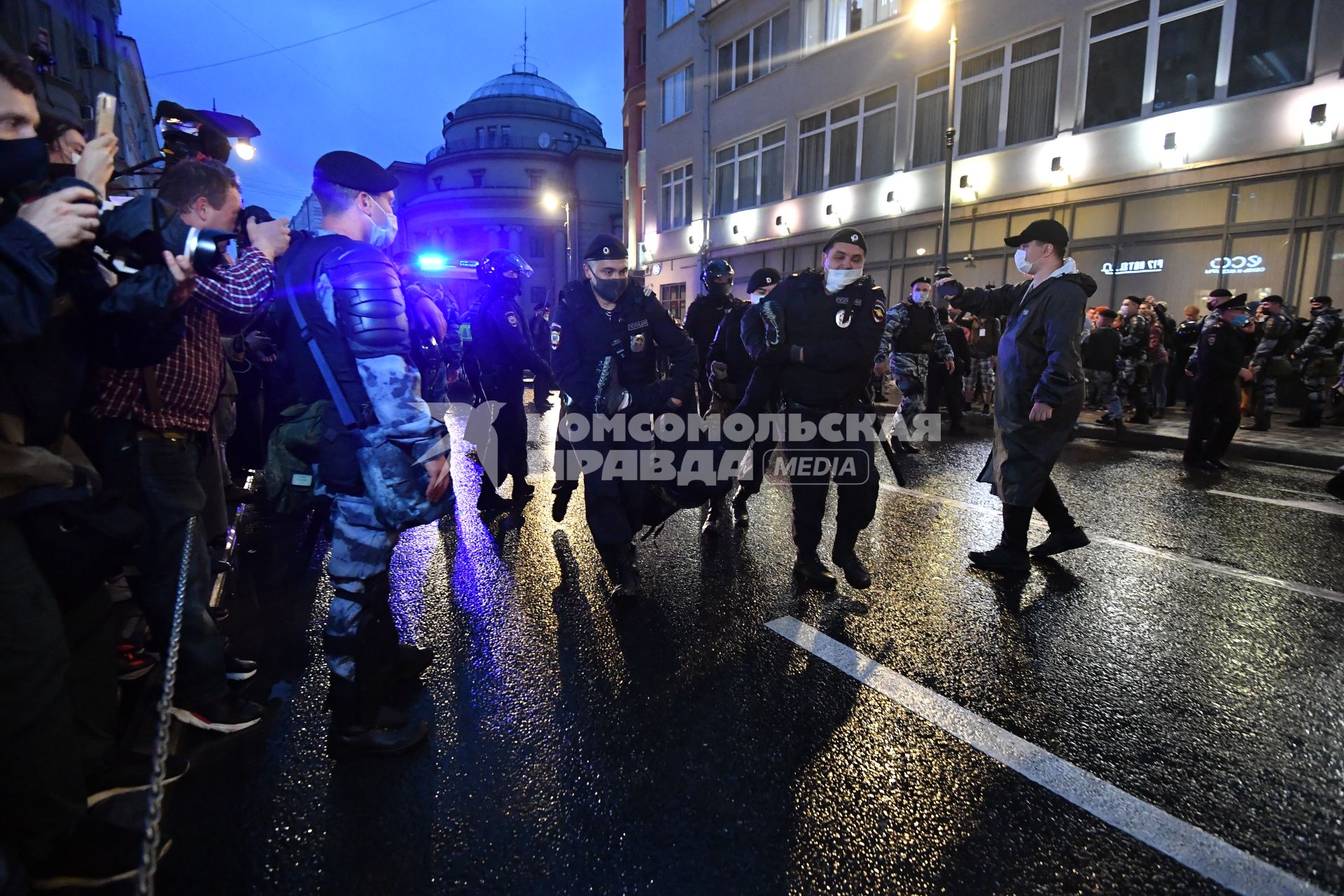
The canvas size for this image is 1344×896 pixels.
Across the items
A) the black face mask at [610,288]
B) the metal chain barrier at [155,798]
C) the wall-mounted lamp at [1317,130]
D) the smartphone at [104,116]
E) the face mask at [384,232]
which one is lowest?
the metal chain barrier at [155,798]

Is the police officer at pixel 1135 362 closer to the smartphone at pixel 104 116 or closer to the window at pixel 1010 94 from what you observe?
the window at pixel 1010 94

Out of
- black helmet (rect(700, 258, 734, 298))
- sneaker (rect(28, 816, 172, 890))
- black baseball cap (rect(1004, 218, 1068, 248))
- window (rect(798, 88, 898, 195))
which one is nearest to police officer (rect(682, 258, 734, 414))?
black helmet (rect(700, 258, 734, 298))

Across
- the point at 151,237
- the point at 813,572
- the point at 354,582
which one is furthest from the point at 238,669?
the point at 813,572

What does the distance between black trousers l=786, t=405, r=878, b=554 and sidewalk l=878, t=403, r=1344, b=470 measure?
278 inches

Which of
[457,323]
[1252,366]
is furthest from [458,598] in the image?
[1252,366]

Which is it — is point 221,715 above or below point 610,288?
below

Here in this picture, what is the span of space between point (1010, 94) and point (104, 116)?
18.2 meters

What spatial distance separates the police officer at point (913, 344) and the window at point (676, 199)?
1985cm

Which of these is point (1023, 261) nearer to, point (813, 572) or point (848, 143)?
point (813, 572)

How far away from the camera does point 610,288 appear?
393 cm

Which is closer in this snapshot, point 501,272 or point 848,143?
point 501,272

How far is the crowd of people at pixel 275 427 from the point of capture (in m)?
1.65

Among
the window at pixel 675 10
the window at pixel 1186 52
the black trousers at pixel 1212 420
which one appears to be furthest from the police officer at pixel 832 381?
the window at pixel 675 10

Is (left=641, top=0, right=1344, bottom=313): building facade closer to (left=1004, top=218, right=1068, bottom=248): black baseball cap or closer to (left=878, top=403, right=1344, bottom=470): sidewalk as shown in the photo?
(left=878, top=403, right=1344, bottom=470): sidewalk
